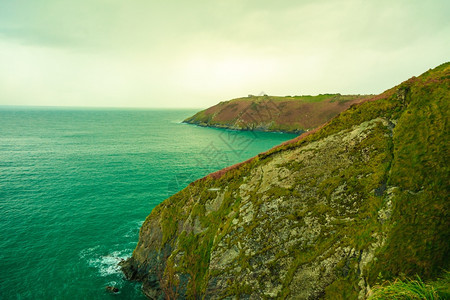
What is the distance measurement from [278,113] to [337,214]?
495 feet

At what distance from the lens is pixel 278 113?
159500 millimetres

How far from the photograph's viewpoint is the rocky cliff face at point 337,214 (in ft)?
39.7

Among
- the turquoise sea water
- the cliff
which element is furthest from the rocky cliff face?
the cliff

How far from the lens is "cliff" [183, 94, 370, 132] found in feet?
474

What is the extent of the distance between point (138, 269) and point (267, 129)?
433 feet

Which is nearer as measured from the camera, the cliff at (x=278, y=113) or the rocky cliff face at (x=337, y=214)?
the rocky cliff face at (x=337, y=214)

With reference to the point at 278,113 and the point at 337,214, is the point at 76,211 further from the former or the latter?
the point at 278,113

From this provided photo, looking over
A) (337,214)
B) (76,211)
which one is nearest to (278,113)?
(76,211)

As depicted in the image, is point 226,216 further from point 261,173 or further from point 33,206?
point 33,206

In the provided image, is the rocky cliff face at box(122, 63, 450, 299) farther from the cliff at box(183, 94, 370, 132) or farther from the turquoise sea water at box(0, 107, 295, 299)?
the cliff at box(183, 94, 370, 132)

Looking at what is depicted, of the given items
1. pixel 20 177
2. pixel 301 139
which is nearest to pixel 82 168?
pixel 20 177

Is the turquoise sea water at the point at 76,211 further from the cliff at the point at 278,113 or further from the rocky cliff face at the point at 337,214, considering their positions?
the cliff at the point at 278,113

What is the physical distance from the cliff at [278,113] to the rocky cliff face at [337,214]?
12586 cm

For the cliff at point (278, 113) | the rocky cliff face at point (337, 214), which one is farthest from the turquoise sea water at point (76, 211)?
the cliff at point (278, 113)
